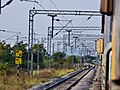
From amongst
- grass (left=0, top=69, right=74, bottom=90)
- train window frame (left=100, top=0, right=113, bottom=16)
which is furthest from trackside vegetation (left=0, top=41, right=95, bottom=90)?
train window frame (left=100, top=0, right=113, bottom=16)

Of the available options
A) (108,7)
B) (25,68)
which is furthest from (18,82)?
(25,68)

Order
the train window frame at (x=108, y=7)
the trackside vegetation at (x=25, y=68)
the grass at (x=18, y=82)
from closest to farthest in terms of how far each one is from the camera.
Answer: the train window frame at (x=108, y=7) < the grass at (x=18, y=82) < the trackside vegetation at (x=25, y=68)

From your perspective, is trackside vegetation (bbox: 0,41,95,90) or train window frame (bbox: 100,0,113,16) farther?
trackside vegetation (bbox: 0,41,95,90)

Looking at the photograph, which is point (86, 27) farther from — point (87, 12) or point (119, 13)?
point (119, 13)

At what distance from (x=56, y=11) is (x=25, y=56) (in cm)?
2042

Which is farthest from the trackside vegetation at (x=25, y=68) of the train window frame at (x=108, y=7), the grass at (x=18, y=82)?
the train window frame at (x=108, y=7)

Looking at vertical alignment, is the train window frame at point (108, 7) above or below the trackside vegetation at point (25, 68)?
above

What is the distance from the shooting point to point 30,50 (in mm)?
32250

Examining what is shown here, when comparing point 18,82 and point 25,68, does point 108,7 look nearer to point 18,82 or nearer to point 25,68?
point 18,82

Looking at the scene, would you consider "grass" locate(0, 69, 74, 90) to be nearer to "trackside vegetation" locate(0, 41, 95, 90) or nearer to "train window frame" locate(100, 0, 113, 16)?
"trackside vegetation" locate(0, 41, 95, 90)

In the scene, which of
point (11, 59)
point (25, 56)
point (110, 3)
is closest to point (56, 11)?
point (11, 59)

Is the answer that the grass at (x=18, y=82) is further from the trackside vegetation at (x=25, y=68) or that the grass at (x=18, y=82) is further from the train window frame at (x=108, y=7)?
the train window frame at (x=108, y=7)

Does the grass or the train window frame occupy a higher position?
the train window frame

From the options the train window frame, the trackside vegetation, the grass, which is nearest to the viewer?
the train window frame
